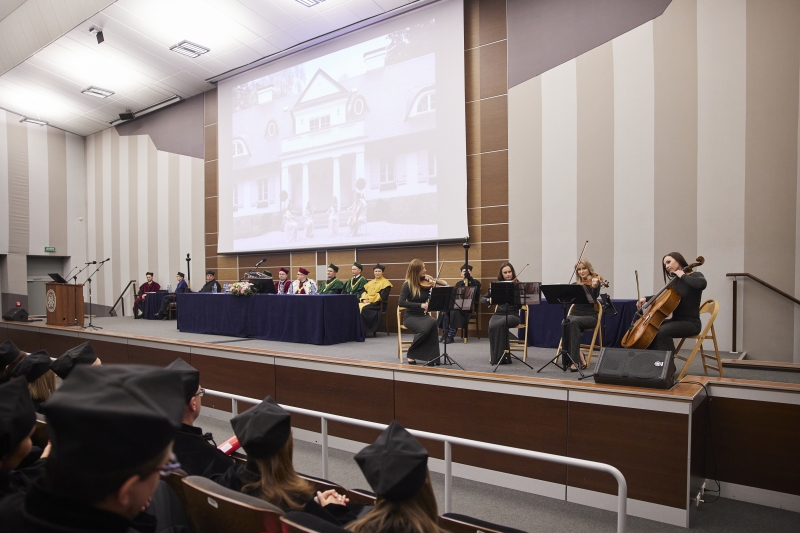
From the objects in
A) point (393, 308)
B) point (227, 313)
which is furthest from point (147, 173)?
point (393, 308)

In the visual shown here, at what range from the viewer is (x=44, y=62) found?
10.4 meters

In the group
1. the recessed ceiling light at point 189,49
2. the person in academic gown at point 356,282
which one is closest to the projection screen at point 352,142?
the person in academic gown at point 356,282

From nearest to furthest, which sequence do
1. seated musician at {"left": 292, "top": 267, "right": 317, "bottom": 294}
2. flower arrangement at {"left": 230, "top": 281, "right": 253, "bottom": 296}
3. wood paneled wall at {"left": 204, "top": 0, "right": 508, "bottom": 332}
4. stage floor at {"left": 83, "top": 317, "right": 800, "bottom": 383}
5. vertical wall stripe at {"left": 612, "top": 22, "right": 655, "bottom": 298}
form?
stage floor at {"left": 83, "top": 317, "right": 800, "bottom": 383}
vertical wall stripe at {"left": 612, "top": 22, "right": 655, "bottom": 298}
flower arrangement at {"left": 230, "top": 281, "right": 253, "bottom": 296}
wood paneled wall at {"left": 204, "top": 0, "right": 508, "bottom": 332}
seated musician at {"left": 292, "top": 267, "right": 317, "bottom": 294}

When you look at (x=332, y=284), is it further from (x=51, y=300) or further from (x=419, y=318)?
(x=51, y=300)

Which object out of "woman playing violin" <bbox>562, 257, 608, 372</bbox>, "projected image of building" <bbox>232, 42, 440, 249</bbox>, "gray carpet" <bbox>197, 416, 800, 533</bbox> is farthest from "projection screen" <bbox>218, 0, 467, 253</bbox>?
"gray carpet" <bbox>197, 416, 800, 533</bbox>

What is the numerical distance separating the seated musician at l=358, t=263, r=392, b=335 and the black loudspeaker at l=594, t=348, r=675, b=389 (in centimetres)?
466

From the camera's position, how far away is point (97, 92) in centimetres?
1162

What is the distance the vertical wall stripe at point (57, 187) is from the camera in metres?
14.0

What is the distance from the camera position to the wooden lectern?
26.9 ft

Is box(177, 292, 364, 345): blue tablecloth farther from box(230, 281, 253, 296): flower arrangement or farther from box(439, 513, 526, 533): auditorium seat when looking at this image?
box(439, 513, 526, 533): auditorium seat

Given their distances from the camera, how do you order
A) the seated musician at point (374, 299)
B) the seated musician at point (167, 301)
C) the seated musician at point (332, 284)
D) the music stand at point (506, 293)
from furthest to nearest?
the seated musician at point (167, 301), the seated musician at point (332, 284), the seated musician at point (374, 299), the music stand at point (506, 293)

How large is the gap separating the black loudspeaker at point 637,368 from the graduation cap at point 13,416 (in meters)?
3.04

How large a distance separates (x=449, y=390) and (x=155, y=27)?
8.77m

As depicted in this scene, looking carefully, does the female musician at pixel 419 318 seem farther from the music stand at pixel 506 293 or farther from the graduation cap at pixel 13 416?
the graduation cap at pixel 13 416
